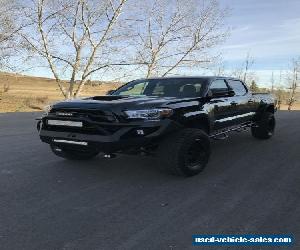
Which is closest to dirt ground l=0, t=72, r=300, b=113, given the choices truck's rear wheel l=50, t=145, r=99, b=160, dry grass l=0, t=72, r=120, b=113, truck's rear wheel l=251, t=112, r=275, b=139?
dry grass l=0, t=72, r=120, b=113

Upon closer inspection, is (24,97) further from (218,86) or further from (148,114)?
(148,114)

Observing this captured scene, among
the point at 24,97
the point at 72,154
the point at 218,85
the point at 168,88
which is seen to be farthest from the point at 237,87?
the point at 24,97

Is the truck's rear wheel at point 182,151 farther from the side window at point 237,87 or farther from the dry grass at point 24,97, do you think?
the dry grass at point 24,97

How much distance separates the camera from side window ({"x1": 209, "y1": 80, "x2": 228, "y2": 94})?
6711 millimetres

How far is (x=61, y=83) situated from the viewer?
2258cm

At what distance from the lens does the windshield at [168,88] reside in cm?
650

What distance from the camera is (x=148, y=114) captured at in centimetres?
532

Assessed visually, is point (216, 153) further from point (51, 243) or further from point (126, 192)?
point (51, 243)

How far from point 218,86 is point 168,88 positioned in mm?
955

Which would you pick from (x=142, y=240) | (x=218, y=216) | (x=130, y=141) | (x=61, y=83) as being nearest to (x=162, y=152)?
(x=130, y=141)

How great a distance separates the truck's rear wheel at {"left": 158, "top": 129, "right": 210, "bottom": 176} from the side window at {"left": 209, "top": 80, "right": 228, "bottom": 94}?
1136 mm

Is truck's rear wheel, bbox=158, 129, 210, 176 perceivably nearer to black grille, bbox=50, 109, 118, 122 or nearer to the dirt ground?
black grille, bbox=50, 109, 118, 122

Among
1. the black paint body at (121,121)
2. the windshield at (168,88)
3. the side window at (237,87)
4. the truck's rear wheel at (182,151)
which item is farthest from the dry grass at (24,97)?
the truck's rear wheel at (182,151)

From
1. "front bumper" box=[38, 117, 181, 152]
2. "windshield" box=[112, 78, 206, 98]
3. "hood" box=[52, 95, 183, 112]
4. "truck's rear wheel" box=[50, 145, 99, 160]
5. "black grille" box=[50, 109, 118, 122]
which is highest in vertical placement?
"windshield" box=[112, 78, 206, 98]
